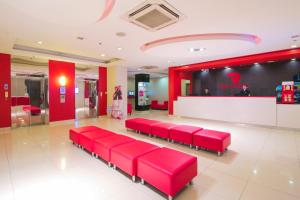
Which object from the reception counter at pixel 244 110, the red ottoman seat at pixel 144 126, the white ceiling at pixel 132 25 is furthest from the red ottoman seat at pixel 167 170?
the reception counter at pixel 244 110

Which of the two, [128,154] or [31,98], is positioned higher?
[31,98]

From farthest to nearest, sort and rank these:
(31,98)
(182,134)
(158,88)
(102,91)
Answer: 1. (158,88)
2. (102,91)
3. (31,98)
4. (182,134)

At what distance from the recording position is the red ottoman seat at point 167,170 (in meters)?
2.21

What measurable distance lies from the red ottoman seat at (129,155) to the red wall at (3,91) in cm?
588

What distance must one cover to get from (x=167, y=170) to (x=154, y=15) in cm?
302

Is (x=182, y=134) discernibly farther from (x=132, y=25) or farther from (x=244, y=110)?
(x=244, y=110)

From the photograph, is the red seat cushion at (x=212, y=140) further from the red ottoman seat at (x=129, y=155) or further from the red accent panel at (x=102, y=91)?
the red accent panel at (x=102, y=91)

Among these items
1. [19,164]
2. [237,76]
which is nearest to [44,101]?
[19,164]

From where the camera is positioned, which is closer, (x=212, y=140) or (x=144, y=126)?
(x=212, y=140)

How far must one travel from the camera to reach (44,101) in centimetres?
821

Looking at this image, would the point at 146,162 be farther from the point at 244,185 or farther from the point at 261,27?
the point at 261,27

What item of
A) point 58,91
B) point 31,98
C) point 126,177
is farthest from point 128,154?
point 31,98

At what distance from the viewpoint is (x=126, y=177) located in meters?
2.91

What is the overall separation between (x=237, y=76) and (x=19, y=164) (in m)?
10.4
